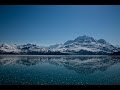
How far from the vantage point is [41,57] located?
345 centimetres

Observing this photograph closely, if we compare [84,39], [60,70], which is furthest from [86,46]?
[60,70]

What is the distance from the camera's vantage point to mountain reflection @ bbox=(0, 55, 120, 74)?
3.36 m

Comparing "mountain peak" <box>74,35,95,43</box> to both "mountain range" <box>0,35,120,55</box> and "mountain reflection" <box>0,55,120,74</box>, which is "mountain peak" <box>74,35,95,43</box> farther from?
"mountain reflection" <box>0,55,120,74</box>

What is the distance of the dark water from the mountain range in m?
0.08

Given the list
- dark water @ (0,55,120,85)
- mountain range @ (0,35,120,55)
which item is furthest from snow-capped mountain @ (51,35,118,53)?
dark water @ (0,55,120,85)

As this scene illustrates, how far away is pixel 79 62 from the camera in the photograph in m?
3.37

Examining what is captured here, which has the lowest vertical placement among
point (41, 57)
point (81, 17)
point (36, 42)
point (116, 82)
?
point (116, 82)

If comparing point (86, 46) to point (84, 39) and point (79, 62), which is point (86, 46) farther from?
point (79, 62)

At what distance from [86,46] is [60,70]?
48 centimetres
